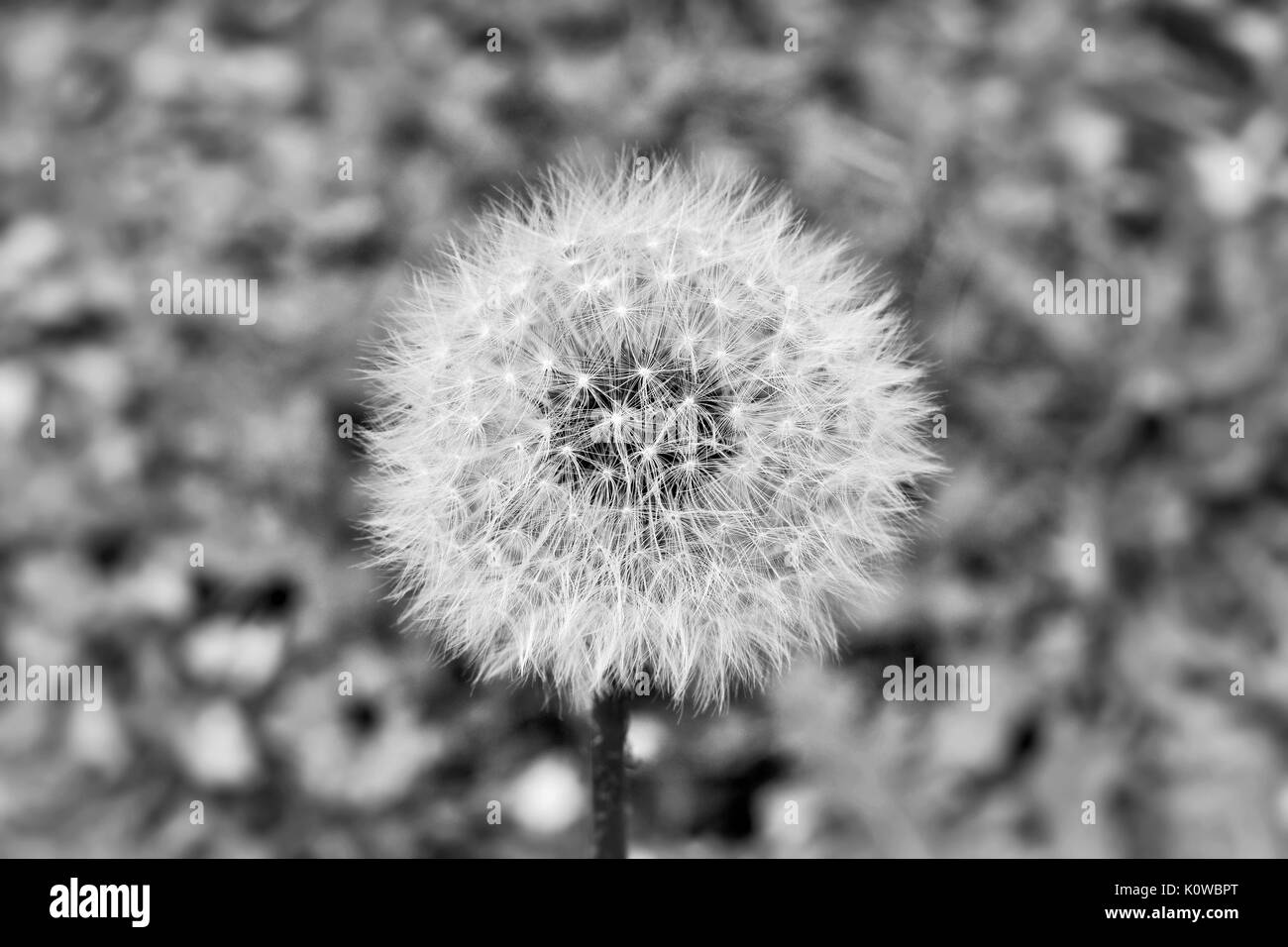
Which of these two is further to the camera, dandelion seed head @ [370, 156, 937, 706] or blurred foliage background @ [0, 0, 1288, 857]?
blurred foliage background @ [0, 0, 1288, 857]

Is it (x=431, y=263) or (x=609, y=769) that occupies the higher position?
(x=431, y=263)

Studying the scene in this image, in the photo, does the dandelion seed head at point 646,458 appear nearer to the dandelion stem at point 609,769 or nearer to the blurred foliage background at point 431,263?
the dandelion stem at point 609,769

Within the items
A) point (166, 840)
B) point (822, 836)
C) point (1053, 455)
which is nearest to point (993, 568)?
point (1053, 455)

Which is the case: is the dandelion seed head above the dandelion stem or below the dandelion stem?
above

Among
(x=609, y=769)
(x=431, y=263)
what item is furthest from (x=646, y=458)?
(x=431, y=263)

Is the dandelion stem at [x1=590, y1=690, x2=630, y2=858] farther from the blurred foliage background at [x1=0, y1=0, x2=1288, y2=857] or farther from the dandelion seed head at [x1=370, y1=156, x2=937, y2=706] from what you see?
the blurred foliage background at [x1=0, y1=0, x2=1288, y2=857]

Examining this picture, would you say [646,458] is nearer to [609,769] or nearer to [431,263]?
[609,769]

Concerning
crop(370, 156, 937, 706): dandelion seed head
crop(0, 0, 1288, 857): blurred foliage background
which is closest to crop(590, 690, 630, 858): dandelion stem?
crop(370, 156, 937, 706): dandelion seed head
